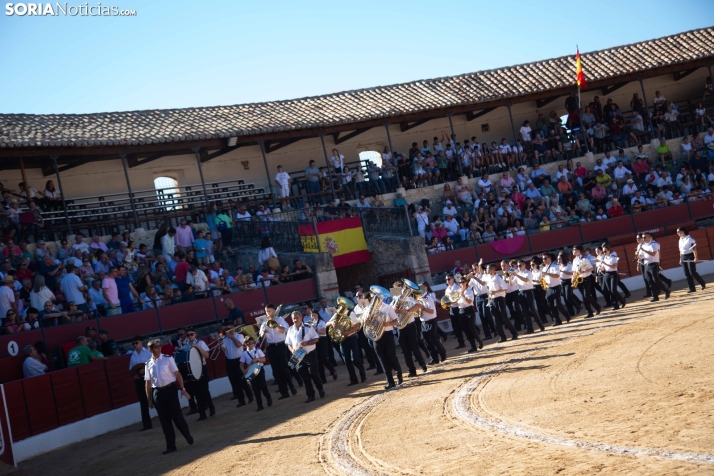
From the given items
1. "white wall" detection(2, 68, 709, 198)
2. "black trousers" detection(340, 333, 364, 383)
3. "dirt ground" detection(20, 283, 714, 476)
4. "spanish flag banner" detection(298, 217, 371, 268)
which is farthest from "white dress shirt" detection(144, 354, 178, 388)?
"white wall" detection(2, 68, 709, 198)

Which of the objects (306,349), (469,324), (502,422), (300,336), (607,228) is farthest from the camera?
(607,228)

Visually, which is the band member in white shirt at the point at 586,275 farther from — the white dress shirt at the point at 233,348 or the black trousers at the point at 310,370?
the white dress shirt at the point at 233,348

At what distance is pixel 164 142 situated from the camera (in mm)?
25344

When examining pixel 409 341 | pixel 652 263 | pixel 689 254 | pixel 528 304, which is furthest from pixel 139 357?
pixel 689 254

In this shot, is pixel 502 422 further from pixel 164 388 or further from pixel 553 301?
pixel 553 301

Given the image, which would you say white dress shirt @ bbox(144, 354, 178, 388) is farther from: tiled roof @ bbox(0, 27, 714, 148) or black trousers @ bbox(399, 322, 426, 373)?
tiled roof @ bbox(0, 27, 714, 148)

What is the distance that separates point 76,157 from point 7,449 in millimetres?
13738

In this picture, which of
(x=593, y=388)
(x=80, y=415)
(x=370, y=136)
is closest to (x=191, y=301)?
(x=80, y=415)

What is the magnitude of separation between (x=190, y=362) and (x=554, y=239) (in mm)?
14782

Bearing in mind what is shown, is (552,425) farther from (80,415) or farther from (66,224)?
(66,224)

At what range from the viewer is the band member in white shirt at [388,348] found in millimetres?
13922

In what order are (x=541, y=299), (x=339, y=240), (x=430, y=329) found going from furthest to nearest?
(x=339, y=240)
(x=541, y=299)
(x=430, y=329)

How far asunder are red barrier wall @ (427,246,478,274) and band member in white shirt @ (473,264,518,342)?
6.12 metres

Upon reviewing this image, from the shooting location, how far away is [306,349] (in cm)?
1436
